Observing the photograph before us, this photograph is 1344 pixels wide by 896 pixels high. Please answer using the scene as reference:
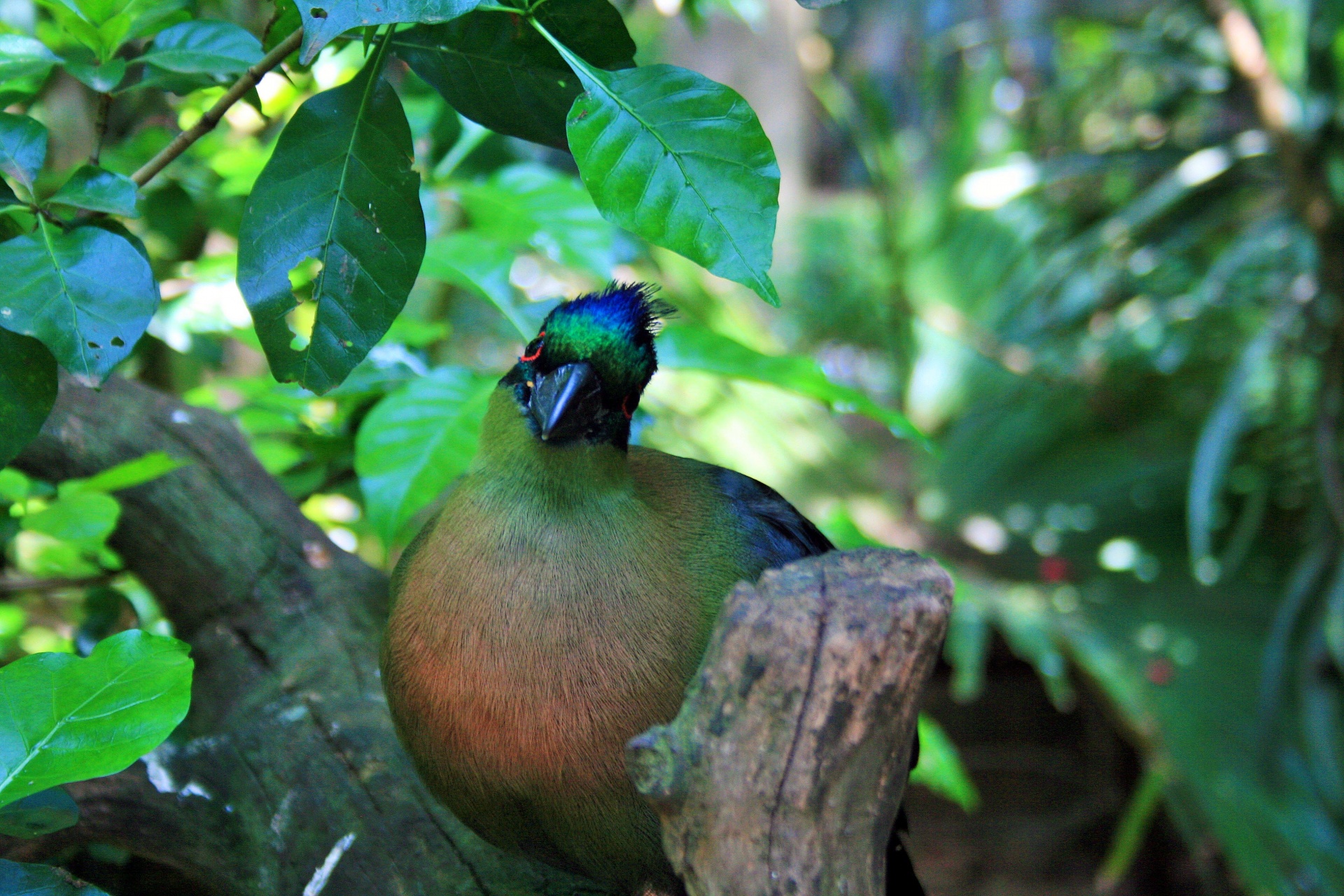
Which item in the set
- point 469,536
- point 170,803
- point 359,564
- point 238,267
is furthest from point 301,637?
point 238,267

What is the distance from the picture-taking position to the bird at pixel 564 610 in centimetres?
125

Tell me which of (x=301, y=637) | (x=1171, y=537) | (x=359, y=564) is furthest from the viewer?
(x=1171, y=537)

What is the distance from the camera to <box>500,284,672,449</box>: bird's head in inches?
53.3

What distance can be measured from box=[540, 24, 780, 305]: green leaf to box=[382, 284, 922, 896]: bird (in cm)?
34

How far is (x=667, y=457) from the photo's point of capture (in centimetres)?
163

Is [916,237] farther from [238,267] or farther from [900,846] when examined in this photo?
[238,267]

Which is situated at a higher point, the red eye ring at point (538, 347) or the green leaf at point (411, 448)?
the red eye ring at point (538, 347)

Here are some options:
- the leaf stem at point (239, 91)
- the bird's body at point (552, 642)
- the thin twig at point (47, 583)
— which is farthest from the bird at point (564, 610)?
the thin twig at point (47, 583)

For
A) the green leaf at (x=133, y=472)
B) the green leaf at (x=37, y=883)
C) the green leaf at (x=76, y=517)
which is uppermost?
the green leaf at (x=133, y=472)

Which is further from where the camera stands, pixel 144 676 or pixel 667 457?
pixel 667 457

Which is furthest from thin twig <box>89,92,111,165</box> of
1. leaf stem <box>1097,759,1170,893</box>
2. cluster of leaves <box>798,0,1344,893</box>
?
leaf stem <box>1097,759,1170,893</box>

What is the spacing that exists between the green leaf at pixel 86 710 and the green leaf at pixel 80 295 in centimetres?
31

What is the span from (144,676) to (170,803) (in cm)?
61

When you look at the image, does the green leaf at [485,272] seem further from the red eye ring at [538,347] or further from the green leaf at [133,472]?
the green leaf at [133,472]
